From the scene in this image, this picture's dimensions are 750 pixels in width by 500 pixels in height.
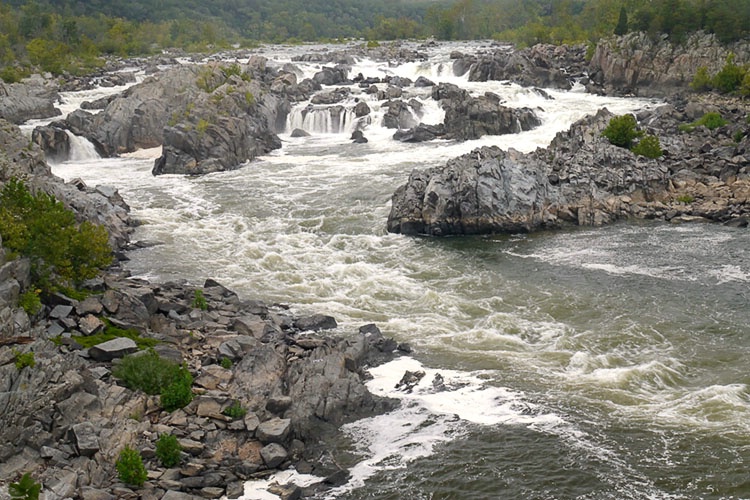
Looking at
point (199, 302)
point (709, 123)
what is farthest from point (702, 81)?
point (199, 302)

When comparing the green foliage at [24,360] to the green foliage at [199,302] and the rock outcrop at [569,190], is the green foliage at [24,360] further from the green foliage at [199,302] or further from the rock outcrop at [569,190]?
the rock outcrop at [569,190]

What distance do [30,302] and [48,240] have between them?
3178 millimetres

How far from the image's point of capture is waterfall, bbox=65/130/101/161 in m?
60.0

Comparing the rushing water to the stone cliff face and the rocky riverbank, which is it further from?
the stone cliff face

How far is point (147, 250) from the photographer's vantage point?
125 feet

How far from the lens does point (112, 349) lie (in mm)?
22359

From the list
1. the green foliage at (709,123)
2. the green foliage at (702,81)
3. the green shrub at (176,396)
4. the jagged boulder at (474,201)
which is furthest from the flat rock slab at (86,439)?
the green foliage at (702,81)

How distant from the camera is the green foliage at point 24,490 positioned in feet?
51.5

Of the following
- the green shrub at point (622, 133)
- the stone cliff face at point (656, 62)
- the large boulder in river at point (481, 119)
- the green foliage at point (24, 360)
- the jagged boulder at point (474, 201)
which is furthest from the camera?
the stone cliff face at point (656, 62)

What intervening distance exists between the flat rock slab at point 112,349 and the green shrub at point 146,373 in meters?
0.61

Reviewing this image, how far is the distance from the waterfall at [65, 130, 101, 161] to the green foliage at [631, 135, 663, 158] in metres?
39.8

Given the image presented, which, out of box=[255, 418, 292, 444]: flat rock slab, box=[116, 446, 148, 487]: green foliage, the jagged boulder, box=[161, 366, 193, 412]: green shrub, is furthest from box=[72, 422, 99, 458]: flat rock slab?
the jagged boulder

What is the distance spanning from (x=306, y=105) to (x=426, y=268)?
41433mm

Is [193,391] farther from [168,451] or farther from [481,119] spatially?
[481,119]
